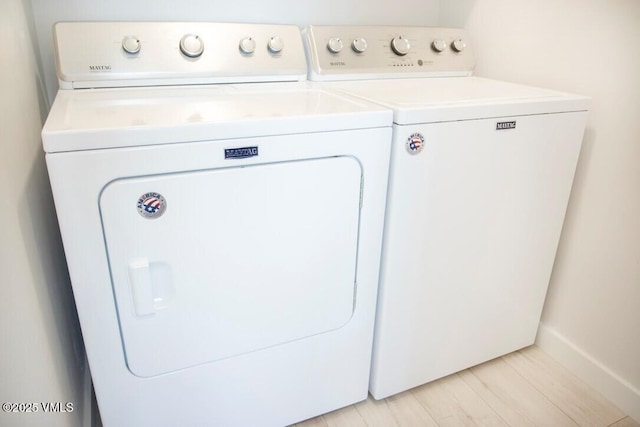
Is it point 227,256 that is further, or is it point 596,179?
point 596,179

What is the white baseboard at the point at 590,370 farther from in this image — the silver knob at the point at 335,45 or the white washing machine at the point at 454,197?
the silver knob at the point at 335,45

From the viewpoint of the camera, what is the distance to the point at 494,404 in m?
→ 1.38

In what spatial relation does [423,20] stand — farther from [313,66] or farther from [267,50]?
[267,50]

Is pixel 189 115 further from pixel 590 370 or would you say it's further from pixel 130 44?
pixel 590 370

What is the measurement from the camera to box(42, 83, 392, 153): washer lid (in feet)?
2.63

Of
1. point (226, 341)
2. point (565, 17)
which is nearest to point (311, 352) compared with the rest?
point (226, 341)

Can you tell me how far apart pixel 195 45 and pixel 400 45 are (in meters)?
0.70

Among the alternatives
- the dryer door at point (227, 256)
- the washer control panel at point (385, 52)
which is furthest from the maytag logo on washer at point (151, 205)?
the washer control panel at point (385, 52)

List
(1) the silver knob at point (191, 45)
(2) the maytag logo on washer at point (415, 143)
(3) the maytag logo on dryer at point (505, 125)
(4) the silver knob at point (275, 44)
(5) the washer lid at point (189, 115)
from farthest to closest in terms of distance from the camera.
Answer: (4) the silver knob at point (275, 44)
(1) the silver knob at point (191, 45)
(3) the maytag logo on dryer at point (505, 125)
(2) the maytag logo on washer at point (415, 143)
(5) the washer lid at point (189, 115)

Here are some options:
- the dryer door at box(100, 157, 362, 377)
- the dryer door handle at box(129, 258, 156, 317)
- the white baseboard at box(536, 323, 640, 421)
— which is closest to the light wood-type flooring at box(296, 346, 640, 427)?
the white baseboard at box(536, 323, 640, 421)

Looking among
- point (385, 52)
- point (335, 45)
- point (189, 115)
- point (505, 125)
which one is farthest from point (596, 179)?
point (189, 115)

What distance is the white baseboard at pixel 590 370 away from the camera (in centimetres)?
135

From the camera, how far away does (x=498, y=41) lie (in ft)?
5.24

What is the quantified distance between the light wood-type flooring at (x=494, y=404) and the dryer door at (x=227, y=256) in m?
0.40
